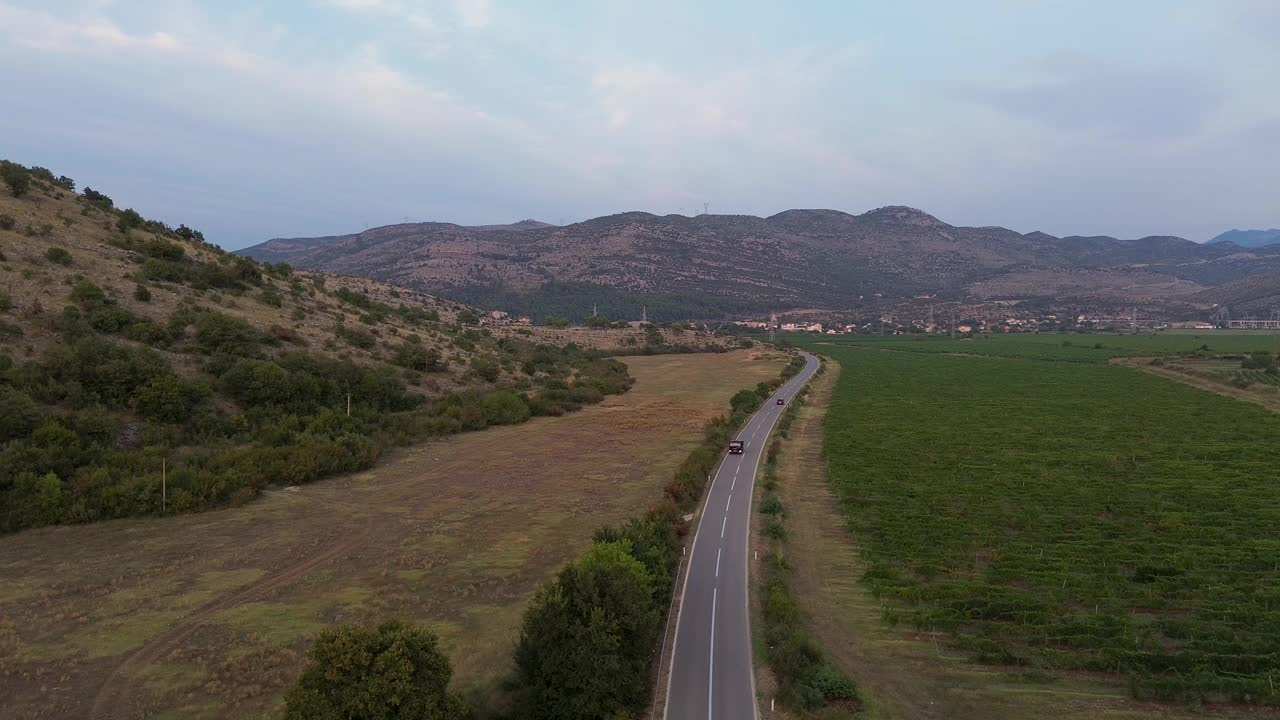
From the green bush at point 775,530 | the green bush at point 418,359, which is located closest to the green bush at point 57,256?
the green bush at point 418,359

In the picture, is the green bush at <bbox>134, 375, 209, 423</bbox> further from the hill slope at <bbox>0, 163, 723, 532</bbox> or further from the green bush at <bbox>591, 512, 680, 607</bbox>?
the green bush at <bbox>591, 512, 680, 607</bbox>

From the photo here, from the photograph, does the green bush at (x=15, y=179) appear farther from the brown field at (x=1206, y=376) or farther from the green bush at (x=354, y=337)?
the brown field at (x=1206, y=376)

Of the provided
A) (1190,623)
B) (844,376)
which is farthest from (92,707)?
(844,376)

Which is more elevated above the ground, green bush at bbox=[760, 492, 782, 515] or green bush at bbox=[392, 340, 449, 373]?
green bush at bbox=[392, 340, 449, 373]

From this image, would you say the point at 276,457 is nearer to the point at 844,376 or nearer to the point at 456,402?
the point at 456,402

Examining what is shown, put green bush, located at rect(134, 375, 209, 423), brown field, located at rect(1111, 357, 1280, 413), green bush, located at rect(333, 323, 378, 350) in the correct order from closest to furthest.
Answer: green bush, located at rect(134, 375, 209, 423), green bush, located at rect(333, 323, 378, 350), brown field, located at rect(1111, 357, 1280, 413)

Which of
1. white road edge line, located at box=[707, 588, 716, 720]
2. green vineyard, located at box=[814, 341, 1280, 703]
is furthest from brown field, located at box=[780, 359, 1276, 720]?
white road edge line, located at box=[707, 588, 716, 720]
